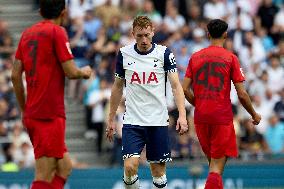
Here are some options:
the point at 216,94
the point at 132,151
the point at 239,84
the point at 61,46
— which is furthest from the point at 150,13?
the point at 61,46

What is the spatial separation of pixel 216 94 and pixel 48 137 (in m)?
3.07

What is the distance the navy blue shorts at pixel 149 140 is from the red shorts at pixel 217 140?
49cm

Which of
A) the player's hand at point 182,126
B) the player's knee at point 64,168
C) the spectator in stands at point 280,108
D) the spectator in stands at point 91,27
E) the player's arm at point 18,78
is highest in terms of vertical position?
the spectator in stands at point 91,27

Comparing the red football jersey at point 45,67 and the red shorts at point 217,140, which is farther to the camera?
the red shorts at point 217,140

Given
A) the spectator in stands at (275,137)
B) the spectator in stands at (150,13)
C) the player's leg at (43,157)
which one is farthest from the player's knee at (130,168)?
the spectator in stands at (150,13)

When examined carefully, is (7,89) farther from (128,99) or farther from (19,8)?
(128,99)

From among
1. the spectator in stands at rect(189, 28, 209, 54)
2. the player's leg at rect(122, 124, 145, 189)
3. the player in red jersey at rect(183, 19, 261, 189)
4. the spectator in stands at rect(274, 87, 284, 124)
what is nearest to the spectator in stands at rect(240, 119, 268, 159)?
the spectator in stands at rect(274, 87, 284, 124)

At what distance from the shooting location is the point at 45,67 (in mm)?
11594

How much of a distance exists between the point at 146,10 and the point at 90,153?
11.7ft

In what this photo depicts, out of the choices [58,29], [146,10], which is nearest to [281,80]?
[146,10]

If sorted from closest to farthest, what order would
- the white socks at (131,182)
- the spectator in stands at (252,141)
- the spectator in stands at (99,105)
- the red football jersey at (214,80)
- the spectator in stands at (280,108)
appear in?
the white socks at (131,182)
the red football jersey at (214,80)
the spectator in stands at (252,141)
the spectator in stands at (280,108)
the spectator in stands at (99,105)

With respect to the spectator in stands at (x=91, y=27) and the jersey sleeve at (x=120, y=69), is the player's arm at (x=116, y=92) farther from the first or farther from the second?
the spectator in stands at (x=91, y=27)

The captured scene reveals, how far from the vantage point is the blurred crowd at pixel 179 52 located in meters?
21.3

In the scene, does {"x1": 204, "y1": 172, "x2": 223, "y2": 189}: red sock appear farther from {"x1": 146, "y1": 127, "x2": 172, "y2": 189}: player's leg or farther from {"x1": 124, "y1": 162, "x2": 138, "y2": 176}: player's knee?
{"x1": 124, "y1": 162, "x2": 138, "y2": 176}: player's knee
